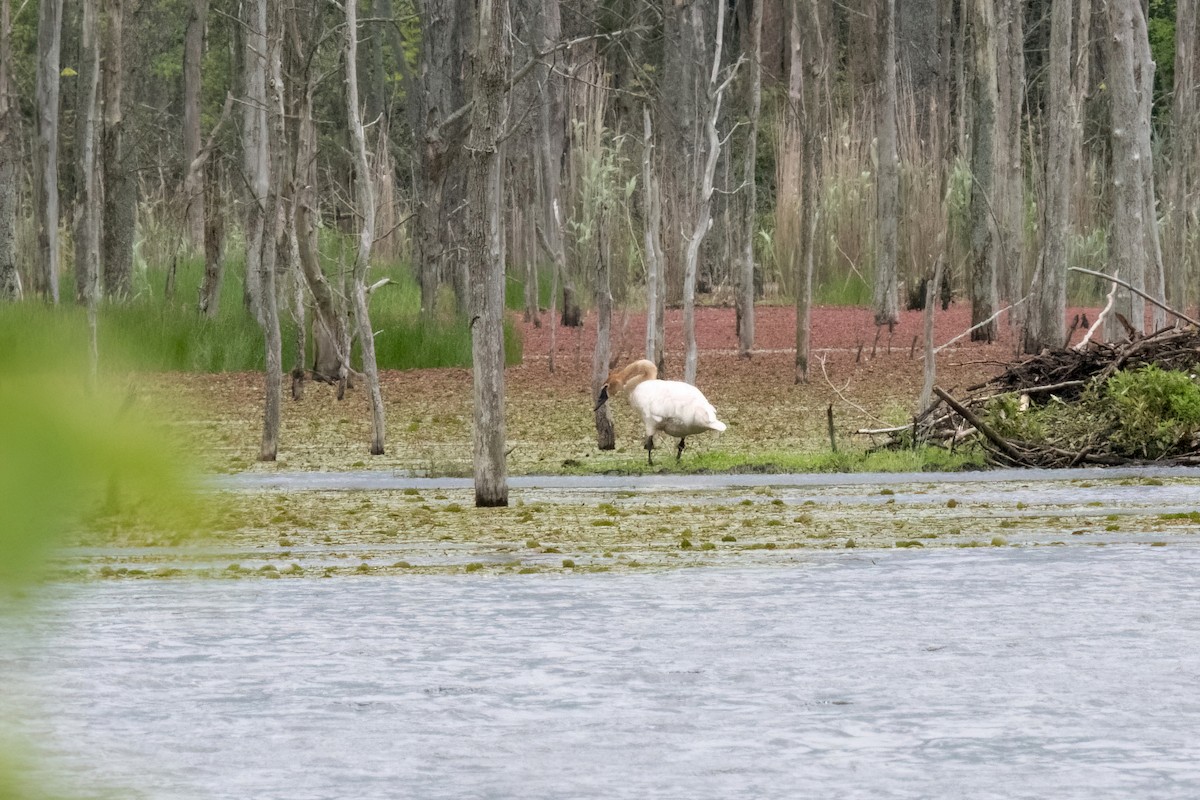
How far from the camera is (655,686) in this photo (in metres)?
6.56

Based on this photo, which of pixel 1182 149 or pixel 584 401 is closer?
pixel 584 401

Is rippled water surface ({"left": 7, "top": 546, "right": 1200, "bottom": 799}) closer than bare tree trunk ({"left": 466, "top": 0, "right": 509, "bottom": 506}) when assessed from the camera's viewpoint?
Yes

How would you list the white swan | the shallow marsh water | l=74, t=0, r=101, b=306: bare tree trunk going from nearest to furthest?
1. the shallow marsh water
2. the white swan
3. l=74, t=0, r=101, b=306: bare tree trunk

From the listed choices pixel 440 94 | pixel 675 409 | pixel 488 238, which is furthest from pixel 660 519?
pixel 440 94

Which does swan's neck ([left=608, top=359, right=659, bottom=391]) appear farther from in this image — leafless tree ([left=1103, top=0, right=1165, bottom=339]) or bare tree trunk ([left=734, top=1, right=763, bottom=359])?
bare tree trunk ([left=734, top=1, right=763, bottom=359])

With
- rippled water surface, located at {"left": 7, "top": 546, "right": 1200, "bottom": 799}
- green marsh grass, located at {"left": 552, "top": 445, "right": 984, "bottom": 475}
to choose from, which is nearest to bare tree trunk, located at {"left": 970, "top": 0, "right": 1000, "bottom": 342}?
green marsh grass, located at {"left": 552, "top": 445, "right": 984, "bottom": 475}

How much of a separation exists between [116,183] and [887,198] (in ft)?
34.7

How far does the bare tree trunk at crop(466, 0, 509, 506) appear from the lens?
11.9 meters

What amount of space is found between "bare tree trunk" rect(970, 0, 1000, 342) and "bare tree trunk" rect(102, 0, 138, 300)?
11230mm

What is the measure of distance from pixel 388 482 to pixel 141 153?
3514 cm

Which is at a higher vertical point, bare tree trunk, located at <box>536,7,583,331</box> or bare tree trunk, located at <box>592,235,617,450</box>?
bare tree trunk, located at <box>536,7,583,331</box>

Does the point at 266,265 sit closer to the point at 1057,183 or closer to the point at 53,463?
the point at 1057,183

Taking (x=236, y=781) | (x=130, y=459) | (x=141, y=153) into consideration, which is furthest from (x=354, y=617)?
(x=141, y=153)

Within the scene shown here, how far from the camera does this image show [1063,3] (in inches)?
911
